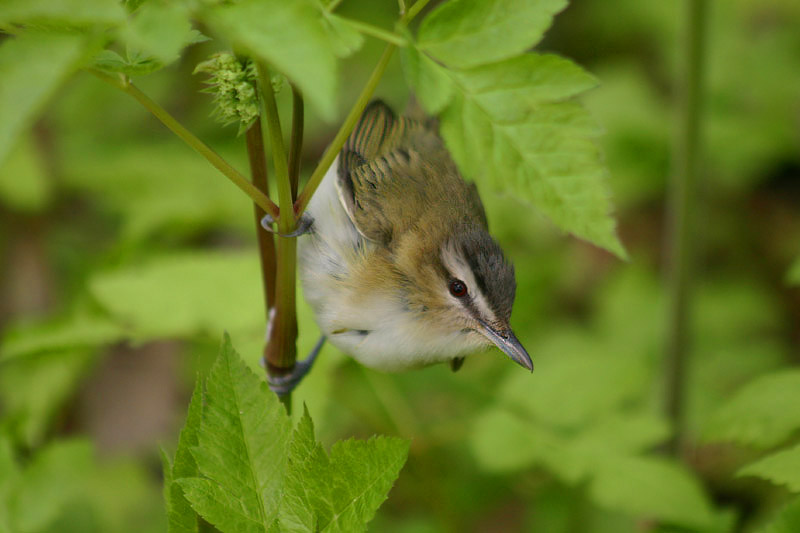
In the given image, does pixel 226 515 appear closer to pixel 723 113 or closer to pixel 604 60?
pixel 723 113

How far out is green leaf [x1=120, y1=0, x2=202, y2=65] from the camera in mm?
818

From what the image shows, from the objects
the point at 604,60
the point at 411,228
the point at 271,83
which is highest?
the point at 271,83

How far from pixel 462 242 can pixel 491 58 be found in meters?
0.39

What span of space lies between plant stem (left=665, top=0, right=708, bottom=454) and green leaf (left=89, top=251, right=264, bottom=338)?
1195 mm

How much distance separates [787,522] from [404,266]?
75 cm

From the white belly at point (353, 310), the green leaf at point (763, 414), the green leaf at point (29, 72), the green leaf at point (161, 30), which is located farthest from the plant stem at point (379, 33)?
the green leaf at point (763, 414)

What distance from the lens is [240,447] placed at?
3.53 feet

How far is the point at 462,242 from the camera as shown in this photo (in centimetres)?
137

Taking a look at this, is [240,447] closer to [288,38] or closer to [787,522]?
[288,38]

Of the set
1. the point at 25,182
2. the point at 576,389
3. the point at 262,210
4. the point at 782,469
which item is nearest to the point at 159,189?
the point at 25,182

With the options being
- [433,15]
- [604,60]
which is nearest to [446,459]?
[433,15]

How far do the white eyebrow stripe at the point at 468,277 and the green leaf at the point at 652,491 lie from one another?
674 mm

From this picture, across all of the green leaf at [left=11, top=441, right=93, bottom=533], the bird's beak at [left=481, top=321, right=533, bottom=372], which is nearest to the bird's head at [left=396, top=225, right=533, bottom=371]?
the bird's beak at [left=481, top=321, right=533, bottom=372]

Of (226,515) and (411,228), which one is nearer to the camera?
(226,515)
